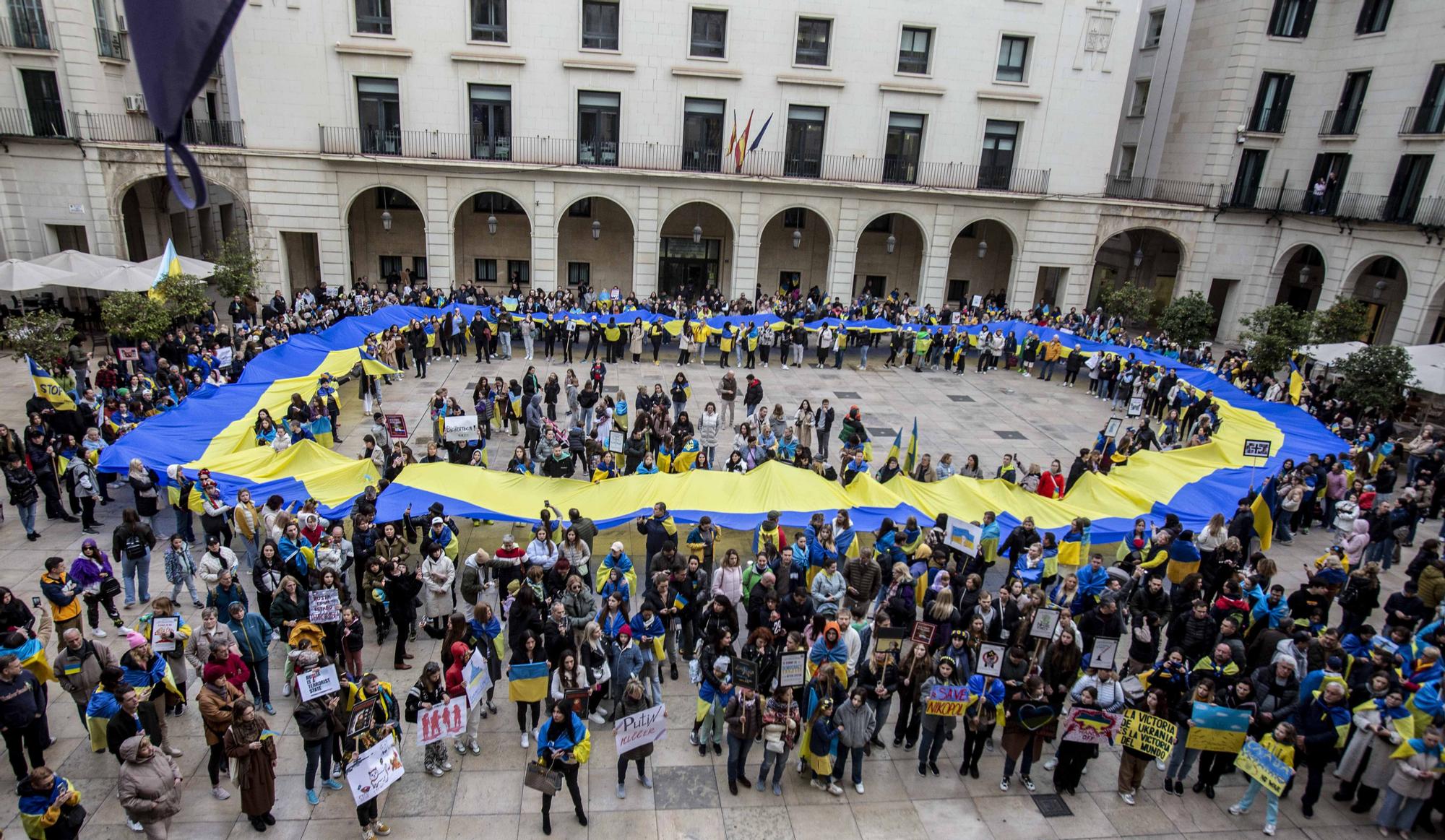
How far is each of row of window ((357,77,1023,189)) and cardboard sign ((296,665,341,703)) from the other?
84.4 ft

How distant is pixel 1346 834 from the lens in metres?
8.90

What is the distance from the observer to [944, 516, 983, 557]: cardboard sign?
12453mm

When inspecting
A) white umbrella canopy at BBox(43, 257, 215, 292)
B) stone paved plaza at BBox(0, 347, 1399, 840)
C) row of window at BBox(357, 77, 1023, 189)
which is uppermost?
row of window at BBox(357, 77, 1023, 189)

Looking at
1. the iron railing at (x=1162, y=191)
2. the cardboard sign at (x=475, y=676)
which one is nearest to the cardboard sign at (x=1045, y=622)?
the cardboard sign at (x=475, y=676)

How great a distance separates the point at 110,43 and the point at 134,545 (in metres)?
25.9

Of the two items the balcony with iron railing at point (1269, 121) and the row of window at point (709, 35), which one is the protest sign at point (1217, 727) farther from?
the balcony with iron railing at point (1269, 121)

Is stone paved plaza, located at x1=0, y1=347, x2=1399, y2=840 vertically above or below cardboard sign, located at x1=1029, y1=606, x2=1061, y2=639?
below

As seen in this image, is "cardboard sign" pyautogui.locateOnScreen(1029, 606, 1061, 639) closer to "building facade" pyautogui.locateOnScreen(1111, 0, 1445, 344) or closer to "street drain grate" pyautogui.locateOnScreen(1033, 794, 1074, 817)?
"street drain grate" pyautogui.locateOnScreen(1033, 794, 1074, 817)

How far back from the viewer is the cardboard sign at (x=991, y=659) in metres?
9.05

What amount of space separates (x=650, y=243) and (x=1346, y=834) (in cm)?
2735

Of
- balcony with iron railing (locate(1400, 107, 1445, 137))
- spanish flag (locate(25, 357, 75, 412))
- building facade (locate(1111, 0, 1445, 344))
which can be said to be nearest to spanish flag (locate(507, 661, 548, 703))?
spanish flag (locate(25, 357, 75, 412))

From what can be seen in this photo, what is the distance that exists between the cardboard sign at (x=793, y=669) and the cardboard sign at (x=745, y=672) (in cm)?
31

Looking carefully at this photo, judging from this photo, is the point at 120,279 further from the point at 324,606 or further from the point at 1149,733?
the point at 1149,733

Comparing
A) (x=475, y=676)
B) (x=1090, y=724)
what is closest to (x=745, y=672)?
(x=475, y=676)
